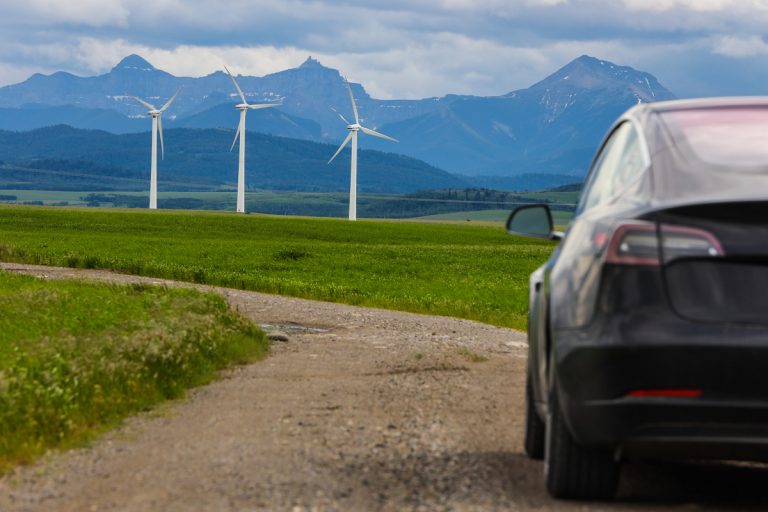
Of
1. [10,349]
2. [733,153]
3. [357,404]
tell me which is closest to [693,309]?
[733,153]

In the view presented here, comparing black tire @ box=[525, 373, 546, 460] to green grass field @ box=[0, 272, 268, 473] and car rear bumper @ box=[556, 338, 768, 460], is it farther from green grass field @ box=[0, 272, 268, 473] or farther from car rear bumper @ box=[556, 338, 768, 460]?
green grass field @ box=[0, 272, 268, 473]

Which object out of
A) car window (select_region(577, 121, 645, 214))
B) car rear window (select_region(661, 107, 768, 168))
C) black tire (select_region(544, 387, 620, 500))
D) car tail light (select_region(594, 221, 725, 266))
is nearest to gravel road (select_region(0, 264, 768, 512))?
black tire (select_region(544, 387, 620, 500))

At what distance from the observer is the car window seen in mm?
7345

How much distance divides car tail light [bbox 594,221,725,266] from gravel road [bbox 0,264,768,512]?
139cm

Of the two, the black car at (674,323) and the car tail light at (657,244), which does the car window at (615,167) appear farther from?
the car tail light at (657,244)

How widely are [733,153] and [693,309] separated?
1128mm

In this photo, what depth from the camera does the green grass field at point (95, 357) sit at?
9797 mm

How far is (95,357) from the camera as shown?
12.2m

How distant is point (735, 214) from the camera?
636cm

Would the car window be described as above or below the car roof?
below

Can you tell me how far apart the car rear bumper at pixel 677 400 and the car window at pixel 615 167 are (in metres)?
1.15

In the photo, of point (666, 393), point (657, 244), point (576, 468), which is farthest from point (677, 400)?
point (576, 468)

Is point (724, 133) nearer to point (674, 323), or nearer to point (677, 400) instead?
point (674, 323)

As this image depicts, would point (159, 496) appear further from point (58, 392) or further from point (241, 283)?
point (241, 283)
